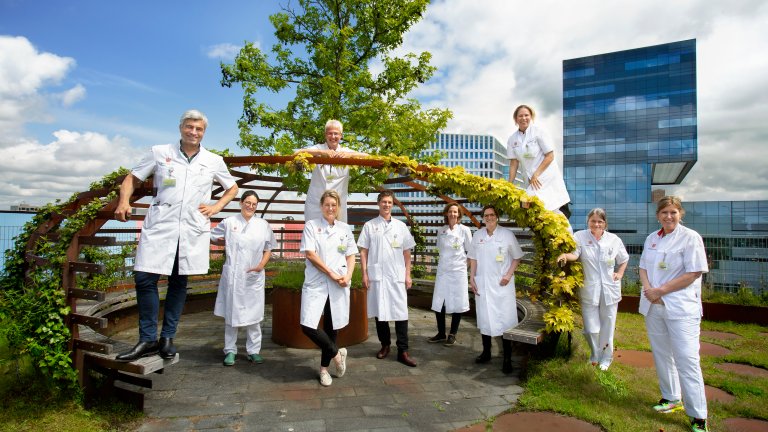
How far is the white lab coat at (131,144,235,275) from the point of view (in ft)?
12.3

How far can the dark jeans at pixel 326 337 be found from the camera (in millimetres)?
4609

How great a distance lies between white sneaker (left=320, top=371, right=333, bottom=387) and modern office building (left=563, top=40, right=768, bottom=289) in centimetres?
7202

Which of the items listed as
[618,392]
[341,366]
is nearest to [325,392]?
[341,366]

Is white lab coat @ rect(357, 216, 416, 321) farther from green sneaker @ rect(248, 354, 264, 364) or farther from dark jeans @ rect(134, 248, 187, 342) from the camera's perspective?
dark jeans @ rect(134, 248, 187, 342)

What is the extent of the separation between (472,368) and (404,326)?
940mm

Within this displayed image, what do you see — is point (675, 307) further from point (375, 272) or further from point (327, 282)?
point (327, 282)

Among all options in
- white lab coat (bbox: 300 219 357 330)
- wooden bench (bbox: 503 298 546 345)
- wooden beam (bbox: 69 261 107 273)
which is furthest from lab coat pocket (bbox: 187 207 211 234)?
wooden bench (bbox: 503 298 546 345)

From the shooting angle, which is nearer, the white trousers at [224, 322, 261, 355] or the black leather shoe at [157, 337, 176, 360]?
the black leather shoe at [157, 337, 176, 360]

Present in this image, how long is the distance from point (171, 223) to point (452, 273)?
3931 mm

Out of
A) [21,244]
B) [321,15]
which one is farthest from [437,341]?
[321,15]

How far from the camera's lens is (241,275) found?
17.7ft

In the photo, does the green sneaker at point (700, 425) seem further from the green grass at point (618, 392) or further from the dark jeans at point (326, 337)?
the dark jeans at point (326, 337)

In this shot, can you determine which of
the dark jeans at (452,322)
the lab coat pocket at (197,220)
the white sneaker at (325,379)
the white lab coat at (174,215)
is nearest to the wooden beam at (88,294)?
the white lab coat at (174,215)

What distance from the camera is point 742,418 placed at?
4.08 metres
